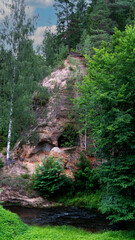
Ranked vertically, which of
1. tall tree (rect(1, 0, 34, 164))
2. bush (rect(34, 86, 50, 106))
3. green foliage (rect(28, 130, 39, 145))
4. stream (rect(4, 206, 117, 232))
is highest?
tall tree (rect(1, 0, 34, 164))

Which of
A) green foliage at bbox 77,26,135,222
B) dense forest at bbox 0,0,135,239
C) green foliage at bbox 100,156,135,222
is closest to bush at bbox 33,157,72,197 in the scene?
dense forest at bbox 0,0,135,239

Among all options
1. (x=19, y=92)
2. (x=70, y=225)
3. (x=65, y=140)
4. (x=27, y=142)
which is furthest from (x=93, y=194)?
(x=19, y=92)

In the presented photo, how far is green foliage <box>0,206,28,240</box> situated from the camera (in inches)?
336

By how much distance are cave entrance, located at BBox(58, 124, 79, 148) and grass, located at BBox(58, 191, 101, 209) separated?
550cm

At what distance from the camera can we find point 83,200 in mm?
17281

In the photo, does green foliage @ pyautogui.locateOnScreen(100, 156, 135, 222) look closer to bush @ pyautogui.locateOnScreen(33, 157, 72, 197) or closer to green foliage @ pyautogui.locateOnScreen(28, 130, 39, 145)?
bush @ pyautogui.locateOnScreen(33, 157, 72, 197)

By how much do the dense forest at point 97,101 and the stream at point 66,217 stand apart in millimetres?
1425

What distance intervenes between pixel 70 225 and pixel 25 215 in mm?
3670

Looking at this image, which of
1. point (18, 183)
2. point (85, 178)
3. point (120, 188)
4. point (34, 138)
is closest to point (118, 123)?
point (120, 188)

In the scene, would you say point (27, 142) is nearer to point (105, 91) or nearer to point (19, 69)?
point (19, 69)

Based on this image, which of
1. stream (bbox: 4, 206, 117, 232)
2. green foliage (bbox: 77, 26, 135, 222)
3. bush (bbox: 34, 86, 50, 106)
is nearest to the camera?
green foliage (bbox: 77, 26, 135, 222)

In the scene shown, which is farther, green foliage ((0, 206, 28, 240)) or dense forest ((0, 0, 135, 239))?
dense forest ((0, 0, 135, 239))

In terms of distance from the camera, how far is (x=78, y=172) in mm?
17938

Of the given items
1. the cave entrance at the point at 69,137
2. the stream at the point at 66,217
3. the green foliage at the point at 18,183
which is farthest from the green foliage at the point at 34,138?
the stream at the point at 66,217
